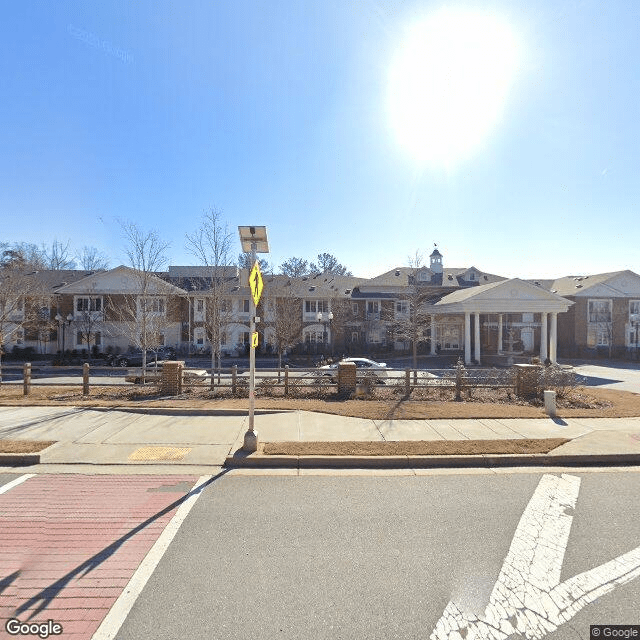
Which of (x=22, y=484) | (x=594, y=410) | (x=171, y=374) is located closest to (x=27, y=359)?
(x=171, y=374)

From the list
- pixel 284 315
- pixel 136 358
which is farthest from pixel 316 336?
pixel 136 358

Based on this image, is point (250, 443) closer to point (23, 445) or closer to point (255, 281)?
point (255, 281)

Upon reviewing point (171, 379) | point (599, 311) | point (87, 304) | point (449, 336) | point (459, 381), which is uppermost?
point (87, 304)

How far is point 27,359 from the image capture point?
35.1 meters

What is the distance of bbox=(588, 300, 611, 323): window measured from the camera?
136 ft

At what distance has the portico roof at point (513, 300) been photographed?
99.5ft

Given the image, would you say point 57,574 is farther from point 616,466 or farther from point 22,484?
point 616,466

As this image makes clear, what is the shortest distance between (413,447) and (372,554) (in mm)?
3522

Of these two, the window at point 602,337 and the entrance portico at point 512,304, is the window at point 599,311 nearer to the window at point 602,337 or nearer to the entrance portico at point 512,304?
the window at point 602,337

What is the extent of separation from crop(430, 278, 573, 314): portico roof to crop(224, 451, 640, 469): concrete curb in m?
25.0

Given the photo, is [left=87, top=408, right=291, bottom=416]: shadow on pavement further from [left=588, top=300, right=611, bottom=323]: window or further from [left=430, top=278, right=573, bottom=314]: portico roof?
[left=588, top=300, right=611, bottom=323]: window

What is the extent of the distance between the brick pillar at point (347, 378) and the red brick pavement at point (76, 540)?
745 centimetres

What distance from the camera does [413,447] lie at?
24.0ft

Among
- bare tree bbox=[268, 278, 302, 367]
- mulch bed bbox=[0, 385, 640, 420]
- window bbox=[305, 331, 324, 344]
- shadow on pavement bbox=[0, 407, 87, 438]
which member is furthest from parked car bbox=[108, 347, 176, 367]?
shadow on pavement bbox=[0, 407, 87, 438]
